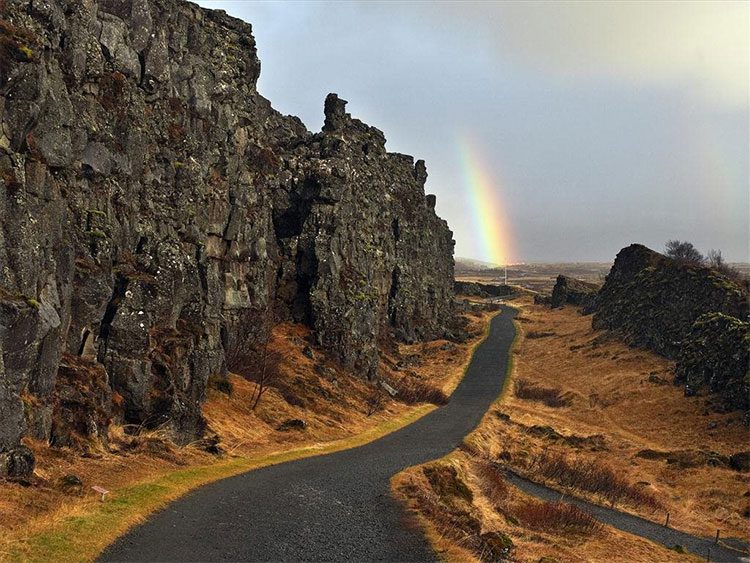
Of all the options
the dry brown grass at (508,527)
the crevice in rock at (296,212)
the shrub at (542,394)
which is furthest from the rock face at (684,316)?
the crevice in rock at (296,212)

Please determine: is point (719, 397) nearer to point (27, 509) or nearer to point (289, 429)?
point (289, 429)

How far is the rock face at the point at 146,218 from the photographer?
22.5 meters

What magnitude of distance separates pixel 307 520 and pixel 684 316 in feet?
260

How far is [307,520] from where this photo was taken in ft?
67.2

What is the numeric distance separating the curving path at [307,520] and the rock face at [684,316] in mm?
34447

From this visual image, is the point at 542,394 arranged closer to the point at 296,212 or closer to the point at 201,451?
the point at 296,212

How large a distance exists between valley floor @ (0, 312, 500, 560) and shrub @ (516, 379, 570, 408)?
35.5ft

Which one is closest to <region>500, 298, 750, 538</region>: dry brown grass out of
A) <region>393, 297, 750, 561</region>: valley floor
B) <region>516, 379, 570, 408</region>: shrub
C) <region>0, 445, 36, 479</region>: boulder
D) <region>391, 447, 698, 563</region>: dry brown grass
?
<region>393, 297, 750, 561</region>: valley floor

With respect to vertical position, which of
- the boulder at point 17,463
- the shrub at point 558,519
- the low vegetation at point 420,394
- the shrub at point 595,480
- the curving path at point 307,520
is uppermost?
the boulder at point 17,463

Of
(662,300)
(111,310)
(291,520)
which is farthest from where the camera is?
(662,300)

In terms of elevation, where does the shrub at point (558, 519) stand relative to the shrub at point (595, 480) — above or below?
above

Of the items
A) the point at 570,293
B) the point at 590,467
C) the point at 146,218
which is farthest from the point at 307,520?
the point at 570,293

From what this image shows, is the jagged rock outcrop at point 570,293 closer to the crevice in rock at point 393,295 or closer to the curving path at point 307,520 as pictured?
the crevice in rock at point 393,295

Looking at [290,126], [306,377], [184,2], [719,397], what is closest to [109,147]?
[184,2]
